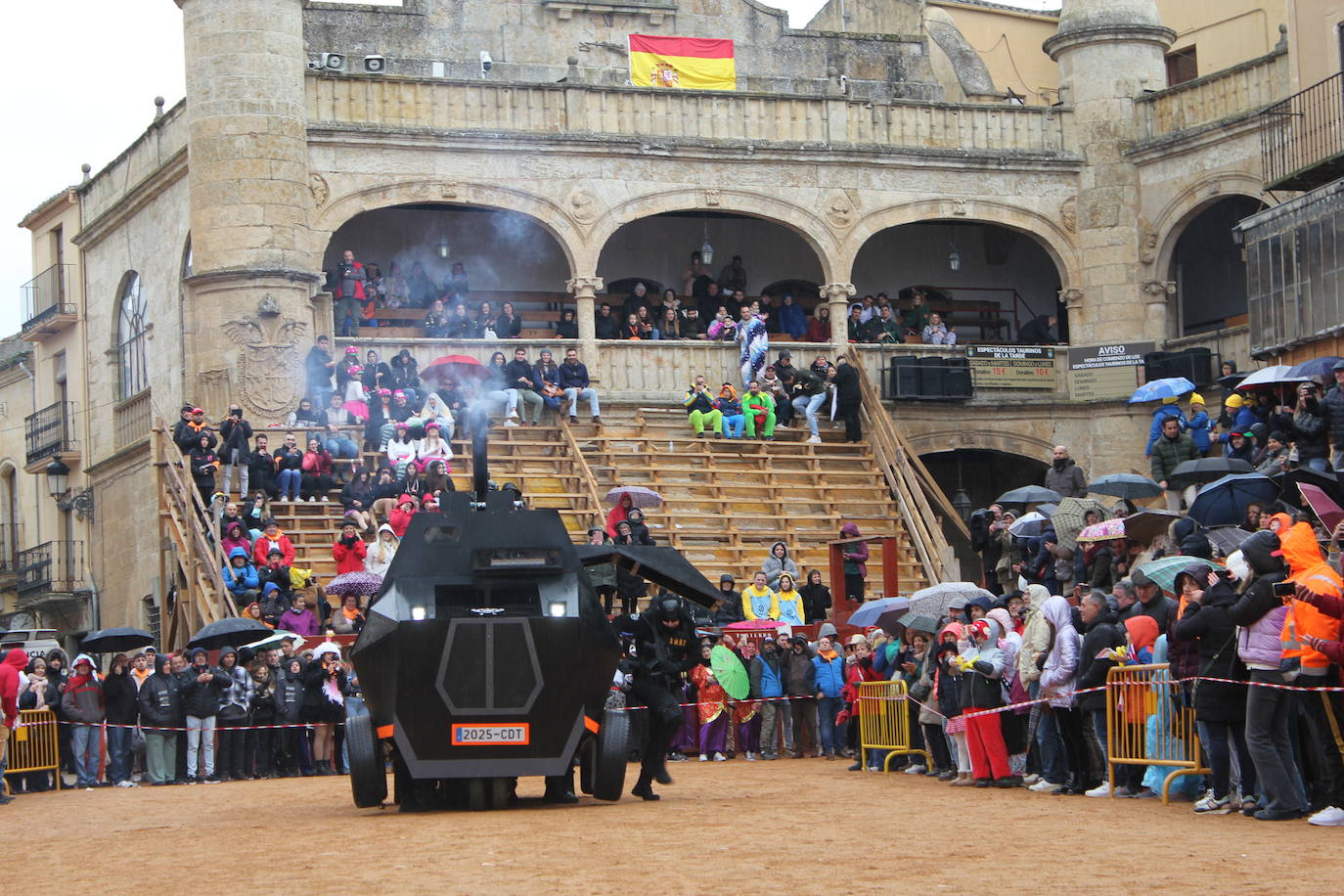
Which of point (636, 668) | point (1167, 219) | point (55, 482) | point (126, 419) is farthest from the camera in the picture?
point (55, 482)

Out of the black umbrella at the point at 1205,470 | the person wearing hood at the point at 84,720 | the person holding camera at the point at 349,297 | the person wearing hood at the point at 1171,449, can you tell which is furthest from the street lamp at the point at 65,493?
the black umbrella at the point at 1205,470

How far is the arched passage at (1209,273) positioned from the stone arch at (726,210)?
6517mm

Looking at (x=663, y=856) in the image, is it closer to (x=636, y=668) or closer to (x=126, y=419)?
(x=636, y=668)

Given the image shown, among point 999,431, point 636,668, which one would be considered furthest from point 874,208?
point 636,668

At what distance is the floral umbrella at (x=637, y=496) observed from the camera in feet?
91.7

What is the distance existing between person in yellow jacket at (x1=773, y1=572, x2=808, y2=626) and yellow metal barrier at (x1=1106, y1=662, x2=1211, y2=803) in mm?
9923

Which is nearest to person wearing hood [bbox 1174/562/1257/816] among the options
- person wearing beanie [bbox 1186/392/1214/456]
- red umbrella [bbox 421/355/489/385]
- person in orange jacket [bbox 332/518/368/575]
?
person in orange jacket [bbox 332/518/368/575]

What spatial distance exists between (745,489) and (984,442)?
5902 millimetres

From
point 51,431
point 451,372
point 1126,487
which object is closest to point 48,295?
point 51,431

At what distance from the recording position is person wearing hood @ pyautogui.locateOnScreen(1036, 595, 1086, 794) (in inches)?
639

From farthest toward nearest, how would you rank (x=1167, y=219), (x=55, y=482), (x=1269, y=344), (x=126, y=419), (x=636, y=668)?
(x=55, y=482), (x=126, y=419), (x=1167, y=219), (x=1269, y=344), (x=636, y=668)

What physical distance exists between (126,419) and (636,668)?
23.0 metres

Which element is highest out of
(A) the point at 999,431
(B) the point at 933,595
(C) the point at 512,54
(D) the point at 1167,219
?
(C) the point at 512,54

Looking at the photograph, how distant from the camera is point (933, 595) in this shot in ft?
71.3
